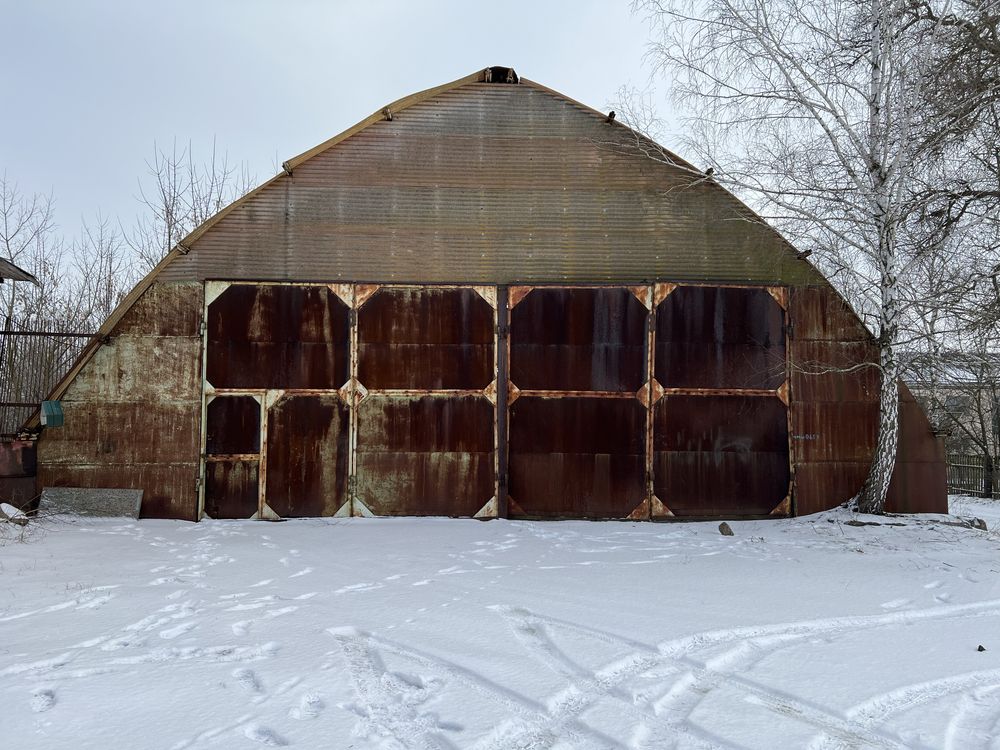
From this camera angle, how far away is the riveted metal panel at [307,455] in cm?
862

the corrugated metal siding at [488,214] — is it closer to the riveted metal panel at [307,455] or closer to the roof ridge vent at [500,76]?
the roof ridge vent at [500,76]

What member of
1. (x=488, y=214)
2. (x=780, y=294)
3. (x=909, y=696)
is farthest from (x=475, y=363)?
(x=909, y=696)

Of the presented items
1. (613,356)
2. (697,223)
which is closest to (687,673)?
(613,356)

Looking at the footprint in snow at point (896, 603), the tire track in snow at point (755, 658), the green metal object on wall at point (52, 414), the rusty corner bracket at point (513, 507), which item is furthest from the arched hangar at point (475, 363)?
the tire track in snow at point (755, 658)

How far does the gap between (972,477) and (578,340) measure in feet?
46.2

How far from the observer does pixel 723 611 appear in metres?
4.94

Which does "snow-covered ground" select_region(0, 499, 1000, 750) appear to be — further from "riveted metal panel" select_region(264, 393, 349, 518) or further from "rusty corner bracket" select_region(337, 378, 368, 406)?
"rusty corner bracket" select_region(337, 378, 368, 406)

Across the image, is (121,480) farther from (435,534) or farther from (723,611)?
(723,611)

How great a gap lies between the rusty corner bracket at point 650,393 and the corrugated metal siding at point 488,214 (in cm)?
142

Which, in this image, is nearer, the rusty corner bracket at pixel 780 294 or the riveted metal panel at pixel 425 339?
the riveted metal panel at pixel 425 339

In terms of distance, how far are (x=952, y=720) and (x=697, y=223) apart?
22.9ft

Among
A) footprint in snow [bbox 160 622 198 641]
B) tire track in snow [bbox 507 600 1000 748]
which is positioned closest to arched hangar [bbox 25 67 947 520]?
tire track in snow [bbox 507 600 1000 748]

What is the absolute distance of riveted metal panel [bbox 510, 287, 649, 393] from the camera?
8797 mm

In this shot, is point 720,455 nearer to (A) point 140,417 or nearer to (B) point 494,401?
(B) point 494,401
